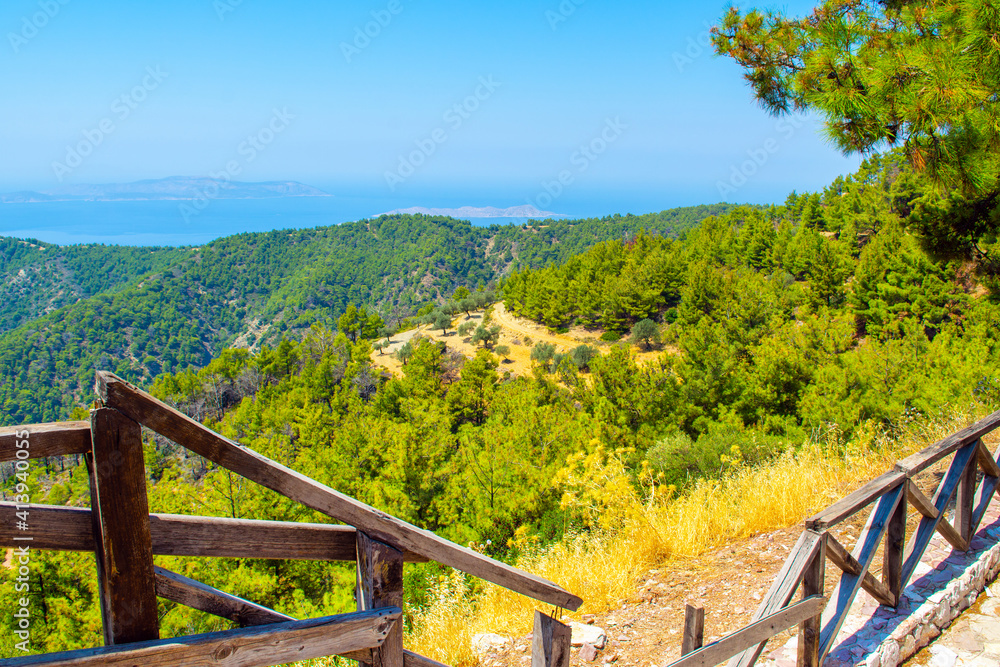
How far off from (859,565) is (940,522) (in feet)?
3.65

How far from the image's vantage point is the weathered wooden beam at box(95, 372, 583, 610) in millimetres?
1148

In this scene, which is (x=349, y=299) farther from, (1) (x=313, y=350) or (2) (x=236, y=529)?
(2) (x=236, y=529)

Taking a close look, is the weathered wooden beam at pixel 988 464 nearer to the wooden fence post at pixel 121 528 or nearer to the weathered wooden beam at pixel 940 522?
the weathered wooden beam at pixel 940 522

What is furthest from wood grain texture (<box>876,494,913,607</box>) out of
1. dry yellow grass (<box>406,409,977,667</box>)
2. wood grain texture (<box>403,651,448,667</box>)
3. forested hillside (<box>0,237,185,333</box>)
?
forested hillside (<box>0,237,185,333</box>)

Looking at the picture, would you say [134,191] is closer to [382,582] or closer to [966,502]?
[382,582]

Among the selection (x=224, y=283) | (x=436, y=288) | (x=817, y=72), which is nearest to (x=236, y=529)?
(x=817, y=72)

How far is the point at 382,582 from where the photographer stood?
1.48 meters

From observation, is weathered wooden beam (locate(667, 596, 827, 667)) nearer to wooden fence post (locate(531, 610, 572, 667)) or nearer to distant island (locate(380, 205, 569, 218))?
wooden fence post (locate(531, 610, 572, 667))

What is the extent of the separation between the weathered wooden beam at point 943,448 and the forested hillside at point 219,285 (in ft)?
257

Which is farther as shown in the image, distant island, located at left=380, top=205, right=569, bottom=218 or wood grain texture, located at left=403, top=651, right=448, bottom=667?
distant island, located at left=380, top=205, right=569, bottom=218

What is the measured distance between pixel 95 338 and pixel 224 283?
3933 centimetres

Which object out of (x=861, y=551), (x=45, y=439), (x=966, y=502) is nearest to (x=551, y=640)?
(x=45, y=439)

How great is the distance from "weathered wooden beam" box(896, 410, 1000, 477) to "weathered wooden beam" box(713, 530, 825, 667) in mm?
944

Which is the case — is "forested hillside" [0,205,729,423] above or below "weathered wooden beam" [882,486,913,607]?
above
